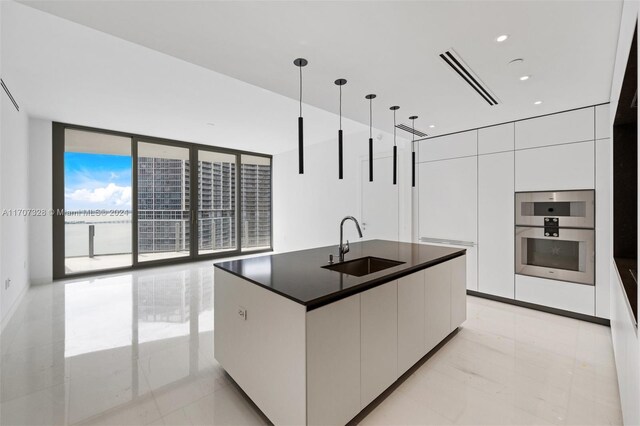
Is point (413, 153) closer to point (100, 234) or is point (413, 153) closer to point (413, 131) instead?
point (413, 131)

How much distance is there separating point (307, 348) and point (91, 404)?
1.64 m

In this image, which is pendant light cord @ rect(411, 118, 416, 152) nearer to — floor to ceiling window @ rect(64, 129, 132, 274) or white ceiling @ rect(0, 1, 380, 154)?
white ceiling @ rect(0, 1, 380, 154)

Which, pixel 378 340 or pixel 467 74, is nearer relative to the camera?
pixel 378 340

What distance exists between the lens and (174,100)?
387 cm

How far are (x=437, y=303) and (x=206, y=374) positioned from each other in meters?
2.00

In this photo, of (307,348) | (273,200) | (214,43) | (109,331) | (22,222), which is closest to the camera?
(307,348)

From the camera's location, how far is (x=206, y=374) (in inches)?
89.0

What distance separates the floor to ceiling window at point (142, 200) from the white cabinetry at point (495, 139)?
538 centimetres

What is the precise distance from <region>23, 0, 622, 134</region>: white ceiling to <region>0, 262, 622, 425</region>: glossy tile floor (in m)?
2.42

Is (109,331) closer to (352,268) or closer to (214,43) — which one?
(352,268)

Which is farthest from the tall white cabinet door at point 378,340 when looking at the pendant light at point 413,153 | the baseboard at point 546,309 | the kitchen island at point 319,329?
the baseboard at point 546,309

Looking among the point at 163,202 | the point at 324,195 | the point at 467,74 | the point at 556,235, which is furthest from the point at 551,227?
the point at 163,202

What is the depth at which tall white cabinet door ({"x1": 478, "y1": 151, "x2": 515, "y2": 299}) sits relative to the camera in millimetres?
3775

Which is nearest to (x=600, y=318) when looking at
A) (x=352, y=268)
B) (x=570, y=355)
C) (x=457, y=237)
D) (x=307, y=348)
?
(x=570, y=355)
